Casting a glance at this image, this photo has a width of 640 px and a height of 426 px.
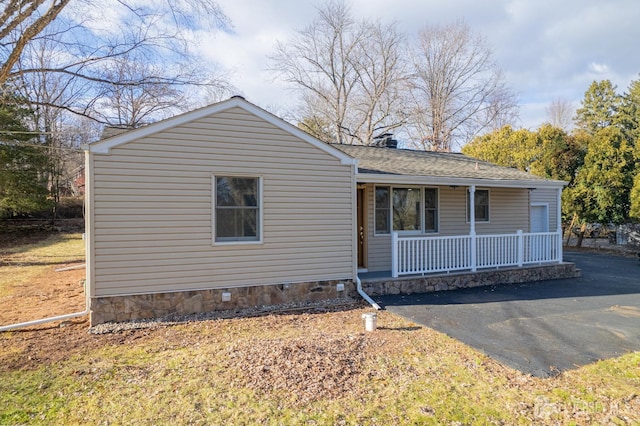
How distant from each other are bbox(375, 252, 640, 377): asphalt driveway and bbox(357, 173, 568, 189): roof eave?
249 centimetres

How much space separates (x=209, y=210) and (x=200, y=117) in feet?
5.28

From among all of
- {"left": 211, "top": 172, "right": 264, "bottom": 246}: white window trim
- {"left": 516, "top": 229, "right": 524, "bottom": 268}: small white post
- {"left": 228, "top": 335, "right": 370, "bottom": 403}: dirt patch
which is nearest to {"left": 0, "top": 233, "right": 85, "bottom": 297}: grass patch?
{"left": 211, "top": 172, "right": 264, "bottom": 246}: white window trim

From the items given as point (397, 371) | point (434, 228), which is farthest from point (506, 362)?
point (434, 228)

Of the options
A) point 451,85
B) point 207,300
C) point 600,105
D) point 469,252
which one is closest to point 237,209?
point 207,300

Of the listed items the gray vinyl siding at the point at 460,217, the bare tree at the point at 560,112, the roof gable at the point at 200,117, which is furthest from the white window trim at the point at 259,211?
the bare tree at the point at 560,112

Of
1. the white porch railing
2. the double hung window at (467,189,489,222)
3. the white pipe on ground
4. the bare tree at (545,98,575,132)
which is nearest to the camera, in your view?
the white pipe on ground

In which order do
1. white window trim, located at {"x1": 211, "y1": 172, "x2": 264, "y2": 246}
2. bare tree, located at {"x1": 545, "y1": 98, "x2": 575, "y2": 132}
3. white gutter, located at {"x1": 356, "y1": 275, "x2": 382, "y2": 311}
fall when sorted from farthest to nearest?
bare tree, located at {"x1": 545, "y1": 98, "x2": 575, "y2": 132}, white gutter, located at {"x1": 356, "y1": 275, "x2": 382, "y2": 311}, white window trim, located at {"x1": 211, "y1": 172, "x2": 264, "y2": 246}

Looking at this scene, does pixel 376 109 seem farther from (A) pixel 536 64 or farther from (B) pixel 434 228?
(B) pixel 434 228

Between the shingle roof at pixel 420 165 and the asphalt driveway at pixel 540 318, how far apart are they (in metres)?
2.82

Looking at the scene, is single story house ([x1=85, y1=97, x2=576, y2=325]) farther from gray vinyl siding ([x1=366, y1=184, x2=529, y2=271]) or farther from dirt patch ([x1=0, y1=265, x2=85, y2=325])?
dirt patch ([x1=0, y1=265, x2=85, y2=325])

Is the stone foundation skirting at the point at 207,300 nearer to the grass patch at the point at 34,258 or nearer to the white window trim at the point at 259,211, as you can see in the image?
the white window trim at the point at 259,211

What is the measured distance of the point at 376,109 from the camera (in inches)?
1028

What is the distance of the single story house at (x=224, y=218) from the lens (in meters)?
5.91

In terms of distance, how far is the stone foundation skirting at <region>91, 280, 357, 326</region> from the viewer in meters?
5.94
